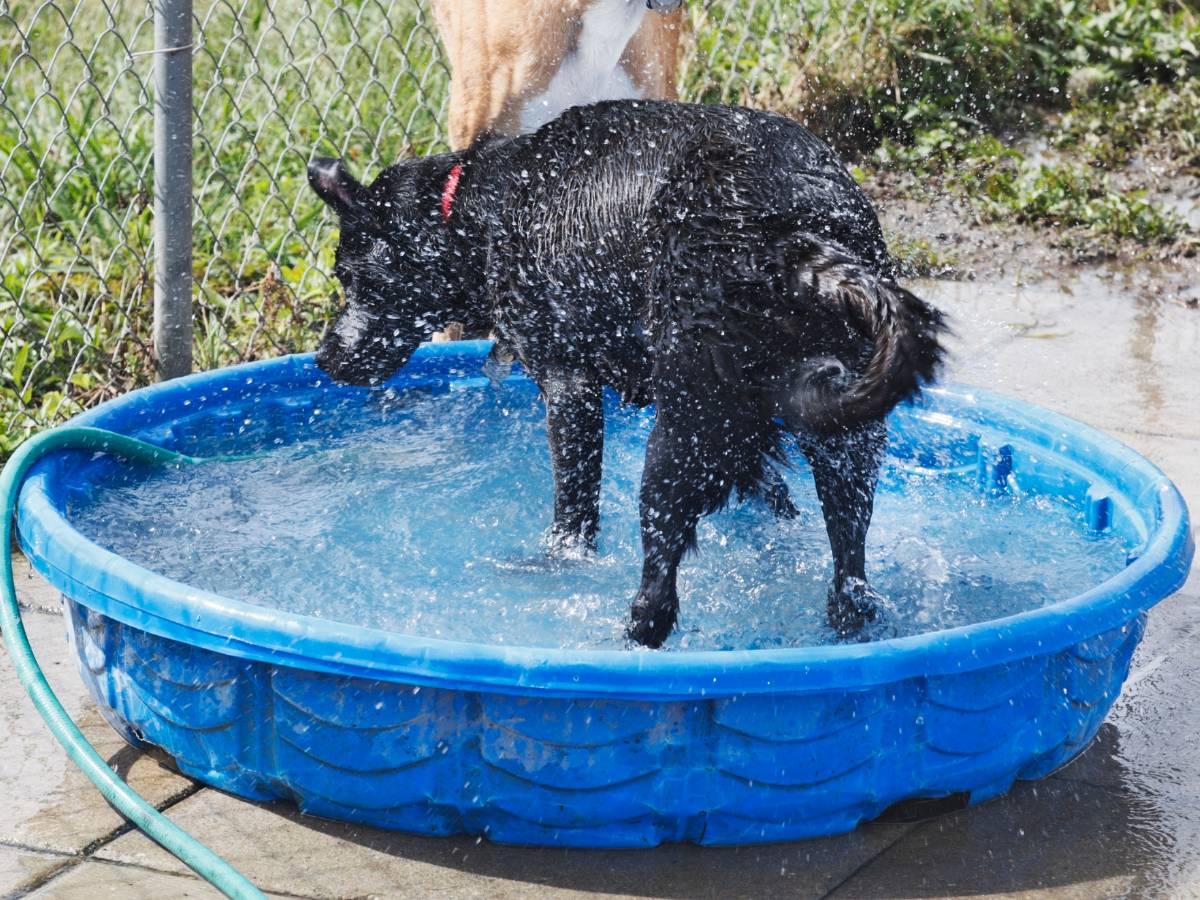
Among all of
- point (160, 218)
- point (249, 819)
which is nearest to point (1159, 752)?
point (249, 819)

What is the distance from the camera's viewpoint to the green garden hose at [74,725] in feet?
7.95

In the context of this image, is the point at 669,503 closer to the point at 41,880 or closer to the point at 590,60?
the point at 41,880

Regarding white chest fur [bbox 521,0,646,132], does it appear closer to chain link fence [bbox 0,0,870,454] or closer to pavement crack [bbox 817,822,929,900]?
chain link fence [bbox 0,0,870,454]

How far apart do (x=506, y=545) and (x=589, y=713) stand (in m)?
1.28

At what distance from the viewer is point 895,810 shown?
2.73 meters

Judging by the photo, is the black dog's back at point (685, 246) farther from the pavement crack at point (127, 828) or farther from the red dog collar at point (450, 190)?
the pavement crack at point (127, 828)

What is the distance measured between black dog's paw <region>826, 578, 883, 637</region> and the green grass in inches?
103

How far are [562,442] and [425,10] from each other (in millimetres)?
4771

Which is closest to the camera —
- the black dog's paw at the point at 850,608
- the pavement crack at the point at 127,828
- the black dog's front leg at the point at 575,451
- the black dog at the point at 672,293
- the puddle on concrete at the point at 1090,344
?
the pavement crack at the point at 127,828

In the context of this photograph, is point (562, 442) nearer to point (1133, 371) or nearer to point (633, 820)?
point (633, 820)

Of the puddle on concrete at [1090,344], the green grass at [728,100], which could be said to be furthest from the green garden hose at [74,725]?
the puddle on concrete at [1090,344]

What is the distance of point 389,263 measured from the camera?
3684 millimetres

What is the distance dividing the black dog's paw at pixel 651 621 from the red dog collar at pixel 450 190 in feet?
3.45

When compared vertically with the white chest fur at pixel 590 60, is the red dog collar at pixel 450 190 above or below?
below
